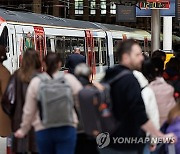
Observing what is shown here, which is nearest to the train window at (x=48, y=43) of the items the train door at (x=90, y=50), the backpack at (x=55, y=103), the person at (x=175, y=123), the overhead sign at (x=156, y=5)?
the train door at (x=90, y=50)

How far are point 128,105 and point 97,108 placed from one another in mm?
293

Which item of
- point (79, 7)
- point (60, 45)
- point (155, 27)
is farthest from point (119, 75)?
point (79, 7)

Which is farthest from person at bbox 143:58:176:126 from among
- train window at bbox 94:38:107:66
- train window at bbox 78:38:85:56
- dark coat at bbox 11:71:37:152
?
train window at bbox 94:38:107:66

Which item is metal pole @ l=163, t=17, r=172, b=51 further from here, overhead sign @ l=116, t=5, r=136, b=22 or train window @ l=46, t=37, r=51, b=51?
train window @ l=46, t=37, r=51, b=51

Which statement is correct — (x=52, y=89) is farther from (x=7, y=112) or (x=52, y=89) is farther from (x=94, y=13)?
(x=94, y=13)

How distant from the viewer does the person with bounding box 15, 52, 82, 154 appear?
15.3 feet

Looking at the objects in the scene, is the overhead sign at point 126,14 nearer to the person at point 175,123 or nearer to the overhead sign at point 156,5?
the overhead sign at point 156,5

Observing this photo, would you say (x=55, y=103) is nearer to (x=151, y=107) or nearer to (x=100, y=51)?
(x=151, y=107)

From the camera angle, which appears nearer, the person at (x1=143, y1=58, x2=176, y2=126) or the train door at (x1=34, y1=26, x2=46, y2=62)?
the person at (x1=143, y1=58, x2=176, y2=126)

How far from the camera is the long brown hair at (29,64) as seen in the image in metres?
5.09

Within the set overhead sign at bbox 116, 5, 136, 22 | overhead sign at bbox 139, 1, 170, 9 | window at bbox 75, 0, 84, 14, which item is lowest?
overhead sign at bbox 139, 1, 170, 9

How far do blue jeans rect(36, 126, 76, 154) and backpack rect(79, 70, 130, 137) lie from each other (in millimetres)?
328

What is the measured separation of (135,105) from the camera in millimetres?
4332

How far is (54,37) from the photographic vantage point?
18359 mm
